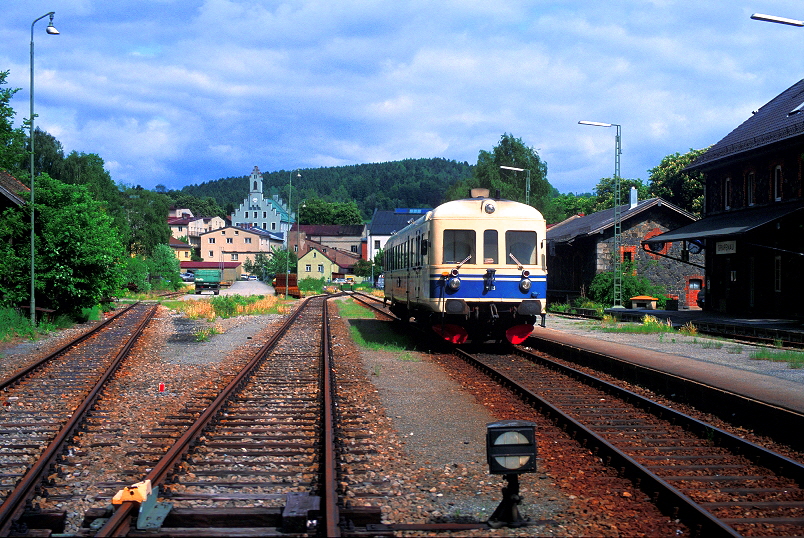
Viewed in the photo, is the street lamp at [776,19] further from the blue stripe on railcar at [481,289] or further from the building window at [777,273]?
the building window at [777,273]

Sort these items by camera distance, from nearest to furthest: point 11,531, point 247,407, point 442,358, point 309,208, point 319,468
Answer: point 11,531
point 319,468
point 247,407
point 442,358
point 309,208

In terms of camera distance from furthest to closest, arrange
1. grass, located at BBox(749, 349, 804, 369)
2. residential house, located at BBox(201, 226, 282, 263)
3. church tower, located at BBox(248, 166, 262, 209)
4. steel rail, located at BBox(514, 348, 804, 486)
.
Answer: church tower, located at BBox(248, 166, 262, 209) < residential house, located at BBox(201, 226, 282, 263) < grass, located at BBox(749, 349, 804, 369) < steel rail, located at BBox(514, 348, 804, 486)

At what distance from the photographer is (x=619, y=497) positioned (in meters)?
5.80

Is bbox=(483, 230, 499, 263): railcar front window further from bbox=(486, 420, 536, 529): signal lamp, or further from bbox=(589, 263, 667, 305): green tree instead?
bbox=(589, 263, 667, 305): green tree

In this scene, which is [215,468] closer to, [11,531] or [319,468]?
[319,468]

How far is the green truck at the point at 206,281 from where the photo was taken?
53.8 m

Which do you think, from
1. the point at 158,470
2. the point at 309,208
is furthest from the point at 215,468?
the point at 309,208

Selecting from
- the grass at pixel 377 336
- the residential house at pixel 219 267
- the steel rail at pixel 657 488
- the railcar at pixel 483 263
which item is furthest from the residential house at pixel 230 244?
the steel rail at pixel 657 488

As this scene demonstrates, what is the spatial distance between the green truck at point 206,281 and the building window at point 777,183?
38398 mm

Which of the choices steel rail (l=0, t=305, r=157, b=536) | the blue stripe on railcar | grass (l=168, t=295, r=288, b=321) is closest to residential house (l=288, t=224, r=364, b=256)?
grass (l=168, t=295, r=288, b=321)

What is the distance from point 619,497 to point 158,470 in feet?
12.1

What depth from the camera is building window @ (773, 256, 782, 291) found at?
82.0 ft

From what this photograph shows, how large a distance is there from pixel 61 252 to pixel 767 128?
81.8 ft

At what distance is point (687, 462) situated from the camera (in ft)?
Answer: 22.7
